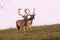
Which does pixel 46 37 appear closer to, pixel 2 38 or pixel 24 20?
pixel 2 38

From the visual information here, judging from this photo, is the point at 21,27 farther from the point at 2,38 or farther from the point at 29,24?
the point at 2,38

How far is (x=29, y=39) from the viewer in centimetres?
1719

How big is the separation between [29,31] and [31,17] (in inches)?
38.9

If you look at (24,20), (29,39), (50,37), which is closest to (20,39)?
(29,39)

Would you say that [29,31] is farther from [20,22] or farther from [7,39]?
[7,39]

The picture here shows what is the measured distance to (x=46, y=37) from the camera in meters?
17.3

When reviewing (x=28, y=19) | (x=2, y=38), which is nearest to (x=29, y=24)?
(x=28, y=19)

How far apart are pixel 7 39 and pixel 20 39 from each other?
46.2 inches

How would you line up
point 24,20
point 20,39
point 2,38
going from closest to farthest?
point 20,39 < point 2,38 < point 24,20

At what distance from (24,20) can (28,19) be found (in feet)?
1.09

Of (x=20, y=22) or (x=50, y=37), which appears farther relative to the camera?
(x=20, y=22)

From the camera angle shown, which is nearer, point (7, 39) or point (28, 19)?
point (7, 39)

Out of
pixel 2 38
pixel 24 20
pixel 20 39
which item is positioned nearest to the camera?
pixel 20 39

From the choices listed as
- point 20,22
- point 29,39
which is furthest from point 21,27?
point 29,39
